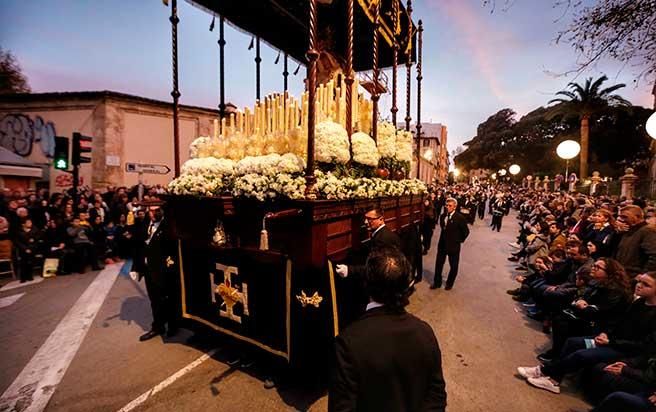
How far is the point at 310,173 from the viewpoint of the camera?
328cm

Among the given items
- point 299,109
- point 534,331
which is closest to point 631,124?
point 534,331

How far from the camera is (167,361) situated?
4.11 meters

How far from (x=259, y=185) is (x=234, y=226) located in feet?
2.45

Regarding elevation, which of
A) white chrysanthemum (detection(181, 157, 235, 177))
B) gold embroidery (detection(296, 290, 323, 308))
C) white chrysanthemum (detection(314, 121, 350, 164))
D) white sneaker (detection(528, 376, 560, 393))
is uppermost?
white chrysanthemum (detection(314, 121, 350, 164))

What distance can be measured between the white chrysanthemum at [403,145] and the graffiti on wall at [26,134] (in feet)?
66.4

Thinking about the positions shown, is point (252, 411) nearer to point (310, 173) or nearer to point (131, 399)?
point (131, 399)

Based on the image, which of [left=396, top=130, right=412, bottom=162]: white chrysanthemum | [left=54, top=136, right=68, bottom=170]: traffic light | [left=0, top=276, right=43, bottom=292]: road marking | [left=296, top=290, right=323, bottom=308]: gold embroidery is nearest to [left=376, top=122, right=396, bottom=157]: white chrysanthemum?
[left=396, top=130, right=412, bottom=162]: white chrysanthemum

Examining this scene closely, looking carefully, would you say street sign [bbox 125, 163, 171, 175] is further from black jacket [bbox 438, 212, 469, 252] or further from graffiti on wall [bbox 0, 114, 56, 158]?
graffiti on wall [bbox 0, 114, 56, 158]

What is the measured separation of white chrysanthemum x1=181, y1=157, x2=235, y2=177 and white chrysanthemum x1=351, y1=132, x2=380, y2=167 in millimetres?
1772

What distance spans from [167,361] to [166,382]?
51cm

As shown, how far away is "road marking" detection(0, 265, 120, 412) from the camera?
11.0ft

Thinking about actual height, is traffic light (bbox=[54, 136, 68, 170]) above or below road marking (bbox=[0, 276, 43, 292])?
above

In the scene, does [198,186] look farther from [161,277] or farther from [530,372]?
[530,372]

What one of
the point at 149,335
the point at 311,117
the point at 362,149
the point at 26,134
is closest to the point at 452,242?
the point at 362,149
